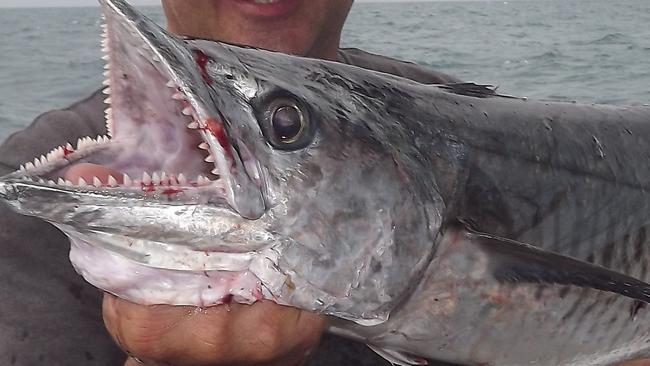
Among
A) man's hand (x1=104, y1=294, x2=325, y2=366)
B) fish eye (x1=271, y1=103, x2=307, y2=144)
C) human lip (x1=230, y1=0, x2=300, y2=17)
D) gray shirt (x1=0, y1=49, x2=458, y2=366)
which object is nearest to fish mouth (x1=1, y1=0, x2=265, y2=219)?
fish eye (x1=271, y1=103, x2=307, y2=144)

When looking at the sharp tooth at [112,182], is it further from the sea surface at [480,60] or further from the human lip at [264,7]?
the sea surface at [480,60]

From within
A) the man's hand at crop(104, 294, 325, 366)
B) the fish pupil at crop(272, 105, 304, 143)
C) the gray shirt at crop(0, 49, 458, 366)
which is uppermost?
the fish pupil at crop(272, 105, 304, 143)

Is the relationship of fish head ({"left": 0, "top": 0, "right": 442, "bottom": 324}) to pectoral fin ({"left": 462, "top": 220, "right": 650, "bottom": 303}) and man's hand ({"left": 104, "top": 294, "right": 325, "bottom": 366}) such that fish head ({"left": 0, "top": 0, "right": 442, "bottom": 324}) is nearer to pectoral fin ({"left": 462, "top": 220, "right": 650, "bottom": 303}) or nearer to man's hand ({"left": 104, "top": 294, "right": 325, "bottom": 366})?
man's hand ({"left": 104, "top": 294, "right": 325, "bottom": 366})

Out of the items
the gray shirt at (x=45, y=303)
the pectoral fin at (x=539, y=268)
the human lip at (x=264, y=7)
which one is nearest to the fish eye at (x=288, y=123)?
the pectoral fin at (x=539, y=268)

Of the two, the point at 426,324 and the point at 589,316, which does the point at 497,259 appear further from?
the point at 589,316

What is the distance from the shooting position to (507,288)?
2.10 metres

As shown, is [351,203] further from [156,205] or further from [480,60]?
[480,60]

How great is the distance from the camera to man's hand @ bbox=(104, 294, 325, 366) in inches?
68.6

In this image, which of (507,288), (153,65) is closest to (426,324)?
(507,288)

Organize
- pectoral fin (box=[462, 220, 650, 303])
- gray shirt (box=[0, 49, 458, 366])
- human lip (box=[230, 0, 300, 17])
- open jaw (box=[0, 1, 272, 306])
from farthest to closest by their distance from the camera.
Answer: human lip (box=[230, 0, 300, 17]), gray shirt (box=[0, 49, 458, 366]), pectoral fin (box=[462, 220, 650, 303]), open jaw (box=[0, 1, 272, 306])

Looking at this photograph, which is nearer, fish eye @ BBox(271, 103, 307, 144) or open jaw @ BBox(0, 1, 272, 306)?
open jaw @ BBox(0, 1, 272, 306)

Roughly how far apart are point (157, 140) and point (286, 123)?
322 millimetres

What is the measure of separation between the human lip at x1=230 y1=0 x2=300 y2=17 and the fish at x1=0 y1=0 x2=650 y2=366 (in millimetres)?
808

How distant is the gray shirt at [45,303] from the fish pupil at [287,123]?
2.97 feet
